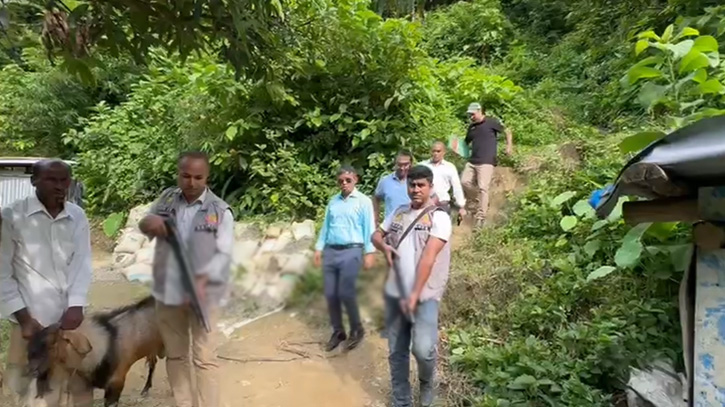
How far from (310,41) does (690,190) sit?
4.50m

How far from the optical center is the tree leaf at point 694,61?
4.08 m

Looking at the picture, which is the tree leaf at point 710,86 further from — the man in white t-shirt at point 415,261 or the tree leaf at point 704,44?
the man in white t-shirt at point 415,261

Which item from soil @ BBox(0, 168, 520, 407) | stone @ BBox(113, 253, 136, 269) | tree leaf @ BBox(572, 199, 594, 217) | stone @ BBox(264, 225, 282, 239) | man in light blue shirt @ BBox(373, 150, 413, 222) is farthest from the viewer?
tree leaf @ BBox(572, 199, 594, 217)

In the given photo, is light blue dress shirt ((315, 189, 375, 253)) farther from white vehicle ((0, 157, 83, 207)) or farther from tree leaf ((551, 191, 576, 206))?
white vehicle ((0, 157, 83, 207))

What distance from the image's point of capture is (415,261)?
1.35 metres

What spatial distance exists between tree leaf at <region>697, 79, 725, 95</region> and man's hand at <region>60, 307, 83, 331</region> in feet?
13.8

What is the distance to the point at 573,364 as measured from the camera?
3.70 metres

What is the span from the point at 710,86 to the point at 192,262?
4226mm

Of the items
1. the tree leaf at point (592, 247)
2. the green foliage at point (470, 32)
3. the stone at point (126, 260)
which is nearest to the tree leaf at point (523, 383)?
the tree leaf at point (592, 247)

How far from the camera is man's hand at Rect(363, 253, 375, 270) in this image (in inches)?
52.7

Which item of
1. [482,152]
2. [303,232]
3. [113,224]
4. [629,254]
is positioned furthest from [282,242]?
[113,224]

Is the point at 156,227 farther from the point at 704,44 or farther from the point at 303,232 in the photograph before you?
the point at 704,44

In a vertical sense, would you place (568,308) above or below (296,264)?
below

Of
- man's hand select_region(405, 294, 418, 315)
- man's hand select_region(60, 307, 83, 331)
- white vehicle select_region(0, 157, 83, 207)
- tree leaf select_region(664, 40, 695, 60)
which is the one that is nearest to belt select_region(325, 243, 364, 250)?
man's hand select_region(405, 294, 418, 315)
